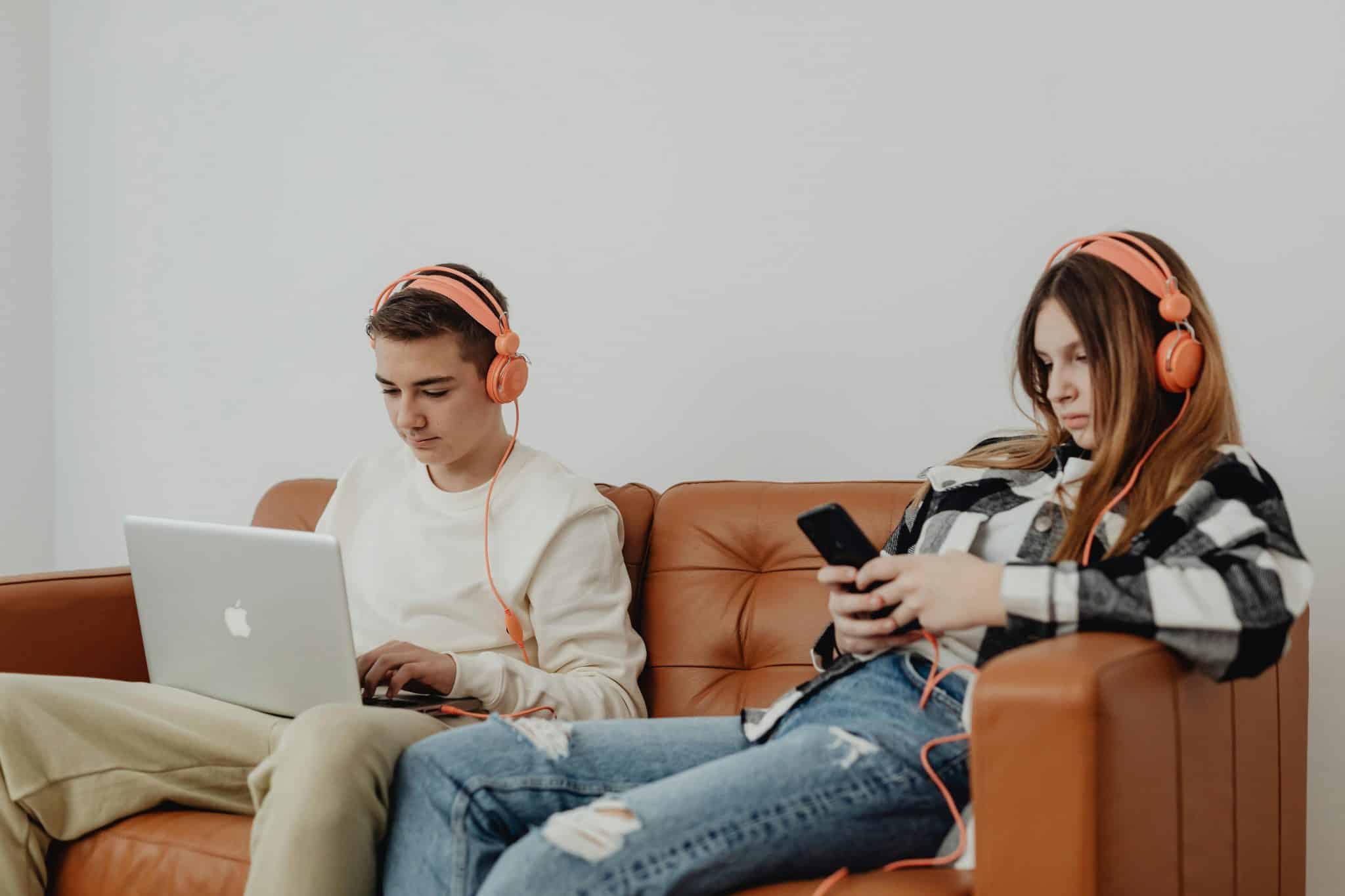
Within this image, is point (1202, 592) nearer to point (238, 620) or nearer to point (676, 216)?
point (238, 620)

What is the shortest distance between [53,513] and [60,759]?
6.81 feet

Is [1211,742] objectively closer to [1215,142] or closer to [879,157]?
[1215,142]

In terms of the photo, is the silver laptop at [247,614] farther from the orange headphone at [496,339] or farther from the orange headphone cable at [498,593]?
the orange headphone at [496,339]

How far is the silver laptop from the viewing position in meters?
1.51

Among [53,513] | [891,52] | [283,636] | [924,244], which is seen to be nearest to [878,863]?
[283,636]

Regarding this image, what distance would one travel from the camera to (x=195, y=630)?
170cm

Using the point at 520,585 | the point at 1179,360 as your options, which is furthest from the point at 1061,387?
the point at 520,585

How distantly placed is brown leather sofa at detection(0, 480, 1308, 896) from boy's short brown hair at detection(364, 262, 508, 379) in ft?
1.24

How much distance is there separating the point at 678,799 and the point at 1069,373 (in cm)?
70

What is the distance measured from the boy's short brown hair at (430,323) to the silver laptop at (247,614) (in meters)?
0.44

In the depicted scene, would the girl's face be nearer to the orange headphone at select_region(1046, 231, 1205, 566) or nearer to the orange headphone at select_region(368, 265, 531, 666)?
the orange headphone at select_region(1046, 231, 1205, 566)

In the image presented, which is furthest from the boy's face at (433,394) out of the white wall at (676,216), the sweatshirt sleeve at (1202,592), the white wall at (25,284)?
the white wall at (25,284)

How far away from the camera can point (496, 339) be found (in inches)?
76.4

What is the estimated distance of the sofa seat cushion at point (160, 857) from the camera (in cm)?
150
